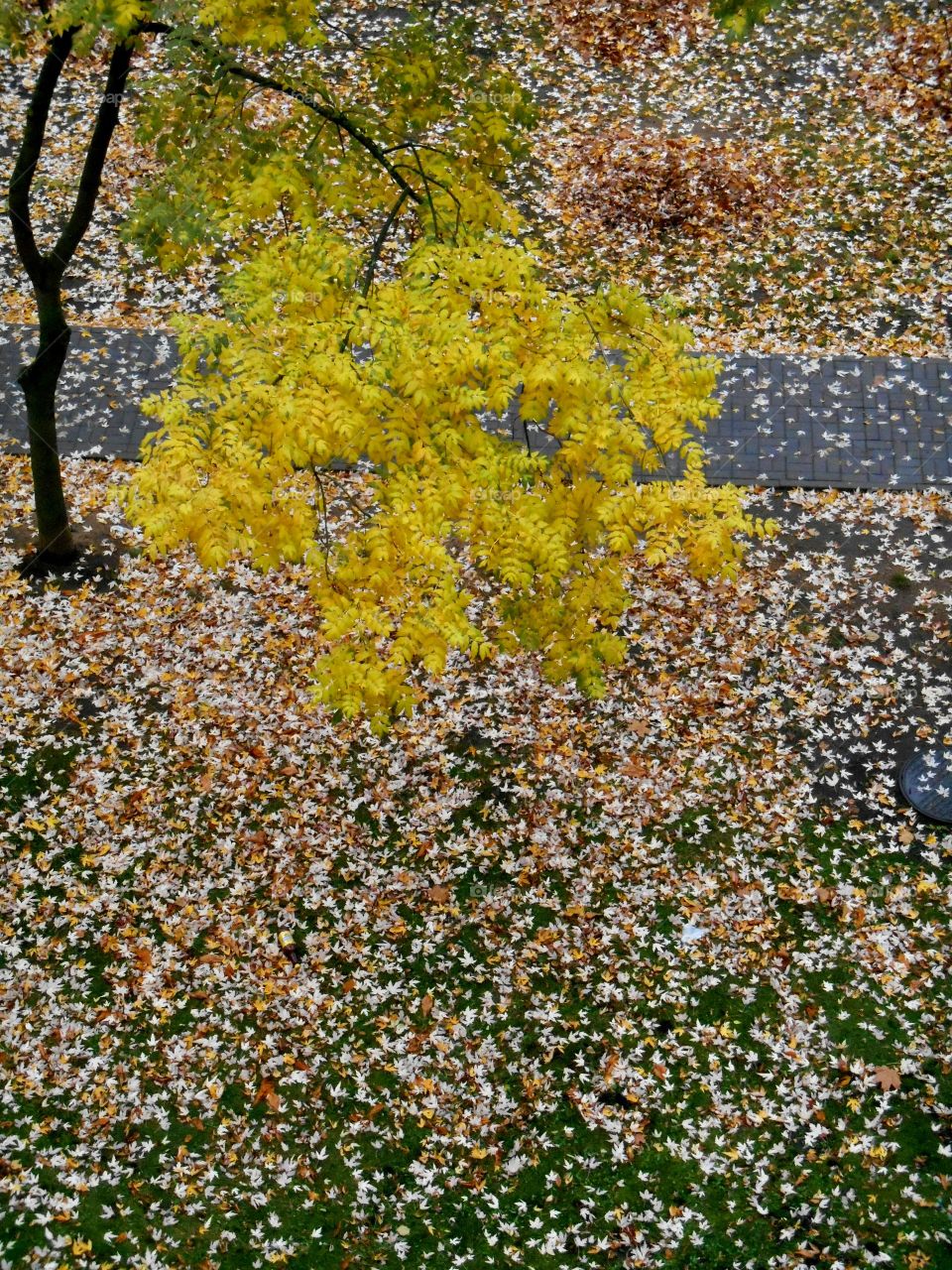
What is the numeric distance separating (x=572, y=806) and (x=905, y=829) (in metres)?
2.60

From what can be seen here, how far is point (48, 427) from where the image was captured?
9.20 metres

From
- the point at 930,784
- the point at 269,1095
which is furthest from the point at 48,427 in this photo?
the point at 930,784

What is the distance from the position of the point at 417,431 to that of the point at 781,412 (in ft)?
22.7

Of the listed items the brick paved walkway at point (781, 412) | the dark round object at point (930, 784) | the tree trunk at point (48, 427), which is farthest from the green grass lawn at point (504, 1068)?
the brick paved walkway at point (781, 412)

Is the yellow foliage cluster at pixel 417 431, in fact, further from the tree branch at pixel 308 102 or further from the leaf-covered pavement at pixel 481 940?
the leaf-covered pavement at pixel 481 940

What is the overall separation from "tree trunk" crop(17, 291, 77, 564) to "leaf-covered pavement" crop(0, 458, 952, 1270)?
→ 0.50 m

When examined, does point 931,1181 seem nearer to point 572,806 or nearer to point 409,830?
point 572,806

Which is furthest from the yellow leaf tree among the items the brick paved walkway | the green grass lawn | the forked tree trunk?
the brick paved walkway

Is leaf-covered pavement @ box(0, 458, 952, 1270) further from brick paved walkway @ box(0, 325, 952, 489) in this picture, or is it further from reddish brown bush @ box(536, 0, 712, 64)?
reddish brown bush @ box(536, 0, 712, 64)

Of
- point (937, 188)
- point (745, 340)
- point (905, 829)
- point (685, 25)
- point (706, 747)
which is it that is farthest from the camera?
point (685, 25)

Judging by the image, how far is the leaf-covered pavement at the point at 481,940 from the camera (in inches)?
251

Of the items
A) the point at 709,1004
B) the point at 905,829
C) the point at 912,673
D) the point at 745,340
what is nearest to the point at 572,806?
the point at 709,1004

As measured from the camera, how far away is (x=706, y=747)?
341 inches

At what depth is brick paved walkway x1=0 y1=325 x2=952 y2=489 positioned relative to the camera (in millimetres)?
10914
